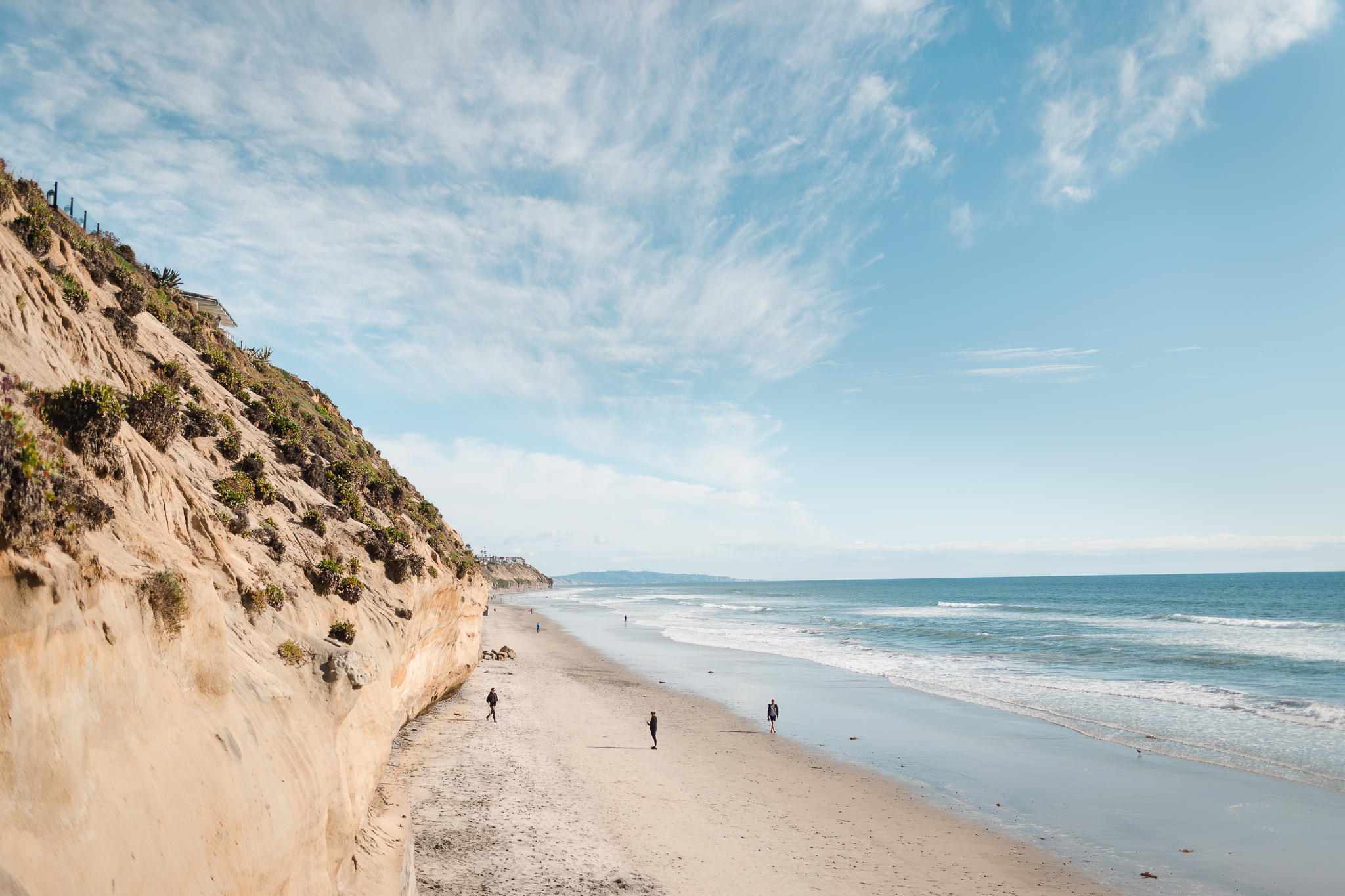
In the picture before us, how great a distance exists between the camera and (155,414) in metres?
9.55

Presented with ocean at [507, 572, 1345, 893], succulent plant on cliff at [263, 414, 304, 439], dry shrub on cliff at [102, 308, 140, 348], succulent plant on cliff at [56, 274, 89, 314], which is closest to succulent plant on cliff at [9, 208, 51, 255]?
succulent plant on cliff at [56, 274, 89, 314]

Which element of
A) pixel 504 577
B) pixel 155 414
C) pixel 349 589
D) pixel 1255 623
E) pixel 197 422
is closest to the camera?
pixel 155 414

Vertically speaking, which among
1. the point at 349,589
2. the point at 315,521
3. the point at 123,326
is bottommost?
the point at 349,589

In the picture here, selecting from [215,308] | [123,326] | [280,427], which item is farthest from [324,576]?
[215,308]

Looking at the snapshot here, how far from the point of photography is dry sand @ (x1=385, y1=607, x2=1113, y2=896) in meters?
12.4

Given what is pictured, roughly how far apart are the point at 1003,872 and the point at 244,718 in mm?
14383

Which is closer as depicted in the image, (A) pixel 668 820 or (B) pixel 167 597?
(B) pixel 167 597

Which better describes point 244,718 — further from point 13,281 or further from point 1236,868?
point 1236,868

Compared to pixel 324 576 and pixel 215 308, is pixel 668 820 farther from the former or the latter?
pixel 215 308

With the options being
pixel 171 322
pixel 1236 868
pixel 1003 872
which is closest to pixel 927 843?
pixel 1003 872

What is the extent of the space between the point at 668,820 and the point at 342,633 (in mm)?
8753

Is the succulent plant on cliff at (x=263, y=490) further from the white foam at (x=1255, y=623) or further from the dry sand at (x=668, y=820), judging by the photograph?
the white foam at (x=1255, y=623)

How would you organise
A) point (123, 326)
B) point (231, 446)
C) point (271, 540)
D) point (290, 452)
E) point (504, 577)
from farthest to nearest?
point (504, 577)
point (290, 452)
point (231, 446)
point (271, 540)
point (123, 326)

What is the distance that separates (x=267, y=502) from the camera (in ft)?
42.7
